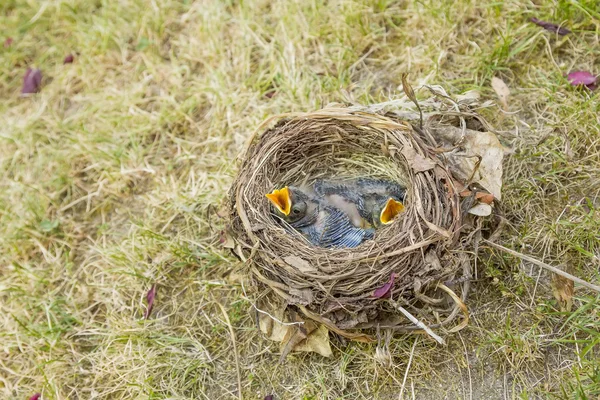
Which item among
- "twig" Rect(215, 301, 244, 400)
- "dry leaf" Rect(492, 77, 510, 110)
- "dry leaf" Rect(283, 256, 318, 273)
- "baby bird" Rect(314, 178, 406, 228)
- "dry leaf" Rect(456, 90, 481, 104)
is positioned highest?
"dry leaf" Rect(456, 90, 481, 104)

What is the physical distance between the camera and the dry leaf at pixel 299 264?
8.05 feet

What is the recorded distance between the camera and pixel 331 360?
2631 mm

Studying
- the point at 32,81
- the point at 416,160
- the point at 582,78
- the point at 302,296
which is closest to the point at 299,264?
the point at 302,296

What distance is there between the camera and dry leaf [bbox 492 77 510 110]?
2963 mm

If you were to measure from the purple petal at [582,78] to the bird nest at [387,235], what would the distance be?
564mm

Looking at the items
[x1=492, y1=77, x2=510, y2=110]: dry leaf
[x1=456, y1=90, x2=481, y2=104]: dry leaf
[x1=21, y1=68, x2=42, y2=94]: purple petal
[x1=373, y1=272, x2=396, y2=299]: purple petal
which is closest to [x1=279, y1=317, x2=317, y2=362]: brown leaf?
[x1=373, y1=272, x2=396, y2=299]: purple petal

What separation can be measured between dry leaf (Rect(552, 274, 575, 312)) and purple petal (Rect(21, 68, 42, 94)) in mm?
3467

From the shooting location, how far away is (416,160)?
2557 millimetres

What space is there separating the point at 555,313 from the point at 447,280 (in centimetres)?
45

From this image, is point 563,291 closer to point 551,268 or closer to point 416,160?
point 551,268

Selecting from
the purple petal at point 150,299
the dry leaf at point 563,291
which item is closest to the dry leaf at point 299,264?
the purple petal at point 150,299

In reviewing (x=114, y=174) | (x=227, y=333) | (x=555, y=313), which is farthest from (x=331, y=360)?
(x=114, y=174)

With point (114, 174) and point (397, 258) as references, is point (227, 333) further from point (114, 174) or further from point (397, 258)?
point (114, 174)

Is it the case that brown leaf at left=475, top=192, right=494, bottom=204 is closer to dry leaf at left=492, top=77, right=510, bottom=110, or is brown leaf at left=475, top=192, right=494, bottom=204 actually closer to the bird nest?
the bird nest
